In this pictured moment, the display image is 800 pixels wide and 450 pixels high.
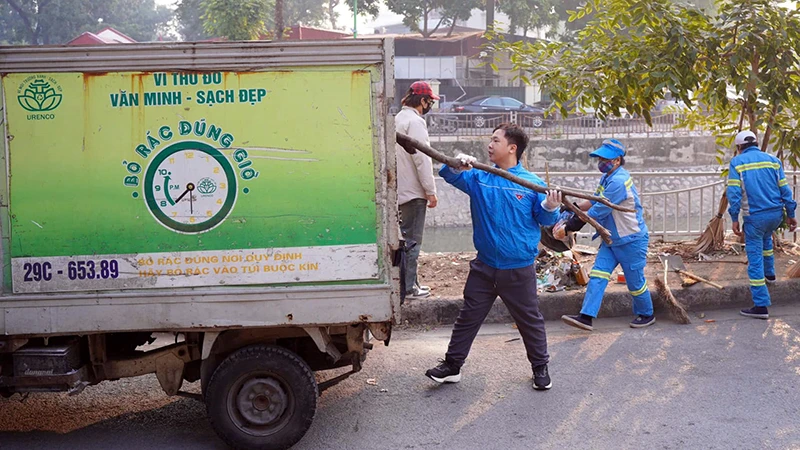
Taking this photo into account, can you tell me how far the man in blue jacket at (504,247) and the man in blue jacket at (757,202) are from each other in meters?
2.78

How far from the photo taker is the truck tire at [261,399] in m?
4.39

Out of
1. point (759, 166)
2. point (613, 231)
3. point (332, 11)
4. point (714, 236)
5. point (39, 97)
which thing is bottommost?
point (714, 236)

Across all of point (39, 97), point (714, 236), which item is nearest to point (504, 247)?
point (39, 97)

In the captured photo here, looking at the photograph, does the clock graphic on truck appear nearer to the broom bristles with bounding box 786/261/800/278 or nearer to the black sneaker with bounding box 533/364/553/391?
the black sneaker with bounding box 533/364/553/391

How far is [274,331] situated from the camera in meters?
4.53

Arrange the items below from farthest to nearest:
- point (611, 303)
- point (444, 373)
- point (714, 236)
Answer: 1. point (714, 236)
2. point (611, 303)
3. point (444, 373)

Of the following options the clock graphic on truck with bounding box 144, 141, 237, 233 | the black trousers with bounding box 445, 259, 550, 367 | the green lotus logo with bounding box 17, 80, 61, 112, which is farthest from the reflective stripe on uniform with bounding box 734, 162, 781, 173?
the green lotus logo with bounding box 17, 80, 61, 112

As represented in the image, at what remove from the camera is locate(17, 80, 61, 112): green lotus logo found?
419cm

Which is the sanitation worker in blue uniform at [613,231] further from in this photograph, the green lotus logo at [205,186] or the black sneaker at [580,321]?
the green lotus logo at [205,186]

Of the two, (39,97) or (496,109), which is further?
(496,109)

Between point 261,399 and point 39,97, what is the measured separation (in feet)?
6.53

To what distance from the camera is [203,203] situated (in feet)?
14.0

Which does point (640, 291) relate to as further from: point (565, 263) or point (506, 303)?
point (506, 303)

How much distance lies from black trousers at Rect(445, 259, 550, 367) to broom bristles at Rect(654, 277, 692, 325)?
7.19 feet
